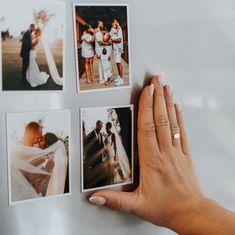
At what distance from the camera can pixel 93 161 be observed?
26.0 inches

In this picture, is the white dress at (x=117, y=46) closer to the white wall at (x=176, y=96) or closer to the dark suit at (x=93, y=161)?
the white wall at (x=176, y=96)

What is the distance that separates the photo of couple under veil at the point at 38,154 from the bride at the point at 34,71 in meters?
0.05

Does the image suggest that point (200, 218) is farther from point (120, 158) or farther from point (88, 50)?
point (88, 50)

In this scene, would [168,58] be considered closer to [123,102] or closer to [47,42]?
[123,102]

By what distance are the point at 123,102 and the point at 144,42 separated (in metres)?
0.12

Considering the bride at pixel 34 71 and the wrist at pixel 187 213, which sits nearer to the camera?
the bride at pixel 34 71

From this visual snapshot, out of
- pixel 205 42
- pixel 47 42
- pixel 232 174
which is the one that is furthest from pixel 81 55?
pixel 232 174

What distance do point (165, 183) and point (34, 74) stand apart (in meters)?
0.33

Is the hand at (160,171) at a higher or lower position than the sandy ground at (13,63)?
lower

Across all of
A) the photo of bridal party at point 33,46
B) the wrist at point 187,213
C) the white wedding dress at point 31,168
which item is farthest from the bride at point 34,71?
the wrist at point 187,213

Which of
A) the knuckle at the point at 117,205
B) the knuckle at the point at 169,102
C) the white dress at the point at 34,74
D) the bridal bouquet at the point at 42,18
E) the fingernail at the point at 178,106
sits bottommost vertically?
the knuckle at the point at 117,205

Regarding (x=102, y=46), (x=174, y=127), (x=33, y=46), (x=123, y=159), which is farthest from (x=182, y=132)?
(x=33, y=46)

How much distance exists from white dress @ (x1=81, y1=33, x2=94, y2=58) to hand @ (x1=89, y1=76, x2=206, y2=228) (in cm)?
13

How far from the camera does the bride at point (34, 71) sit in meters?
0.58
